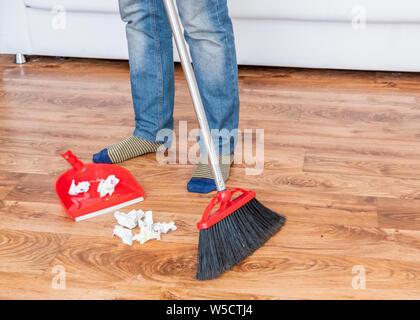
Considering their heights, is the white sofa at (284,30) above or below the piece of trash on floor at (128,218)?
above

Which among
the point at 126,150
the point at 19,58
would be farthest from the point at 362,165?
the point at 19,58

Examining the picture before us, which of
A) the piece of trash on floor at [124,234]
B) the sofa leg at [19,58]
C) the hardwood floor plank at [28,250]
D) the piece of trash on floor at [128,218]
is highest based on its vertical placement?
the sofa leg at [19,58]

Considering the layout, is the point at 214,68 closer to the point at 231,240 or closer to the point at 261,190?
the point at 261,190

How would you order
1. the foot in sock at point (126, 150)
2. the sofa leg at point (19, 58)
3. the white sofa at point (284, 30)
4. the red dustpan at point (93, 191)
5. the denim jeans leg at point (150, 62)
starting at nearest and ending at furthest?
the red dustpan at point (93, 191) < the denim jeans leg at point (150, 62) < the foot in sock at point (126, 150) < the white sofa at point (284, 30) < the sofa leg at point (19, 58)

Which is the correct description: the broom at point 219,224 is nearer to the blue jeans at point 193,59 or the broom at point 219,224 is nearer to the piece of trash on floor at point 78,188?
the blue jeans at point 193,59

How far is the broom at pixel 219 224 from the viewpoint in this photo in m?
1.13

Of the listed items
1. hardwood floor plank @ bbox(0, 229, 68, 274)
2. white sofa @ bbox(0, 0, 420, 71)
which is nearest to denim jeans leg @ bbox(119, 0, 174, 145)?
hardwood floor plank @ bbox(0, 229, 68, 274)

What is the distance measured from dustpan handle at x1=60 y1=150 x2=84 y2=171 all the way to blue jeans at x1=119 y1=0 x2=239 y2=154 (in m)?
0.25

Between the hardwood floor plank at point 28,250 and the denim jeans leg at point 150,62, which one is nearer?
the hardwood floor plank at point 28,250

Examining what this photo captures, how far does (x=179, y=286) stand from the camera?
1119 millimetres

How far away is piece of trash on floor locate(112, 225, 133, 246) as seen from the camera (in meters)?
1.25

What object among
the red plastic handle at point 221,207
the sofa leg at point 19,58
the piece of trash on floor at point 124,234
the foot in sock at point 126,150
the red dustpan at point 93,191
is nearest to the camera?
the red plastic handle at point 221,207

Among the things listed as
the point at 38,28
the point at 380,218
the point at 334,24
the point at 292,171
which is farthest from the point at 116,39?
the point at 380,218

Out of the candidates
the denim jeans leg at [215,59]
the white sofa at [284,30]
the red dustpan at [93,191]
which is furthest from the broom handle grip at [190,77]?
the white sofa at [284,30]
